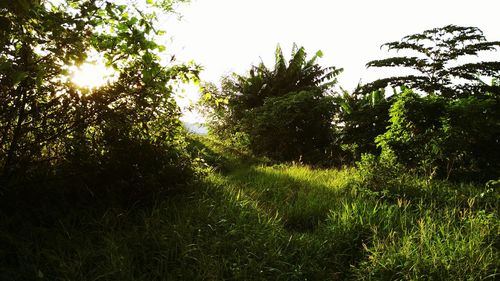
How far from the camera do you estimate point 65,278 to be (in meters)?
2.90

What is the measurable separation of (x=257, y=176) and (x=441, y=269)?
4.08 metres

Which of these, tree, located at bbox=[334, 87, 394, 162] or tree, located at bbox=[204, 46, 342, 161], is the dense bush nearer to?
tree, located at bbox=[334, 87, 394, 162]

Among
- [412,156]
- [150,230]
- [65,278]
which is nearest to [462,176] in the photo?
[412,156]

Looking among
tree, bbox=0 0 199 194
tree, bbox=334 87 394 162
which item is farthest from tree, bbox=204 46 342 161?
tree, bbox=0 0 199 194

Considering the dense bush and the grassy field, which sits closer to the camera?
the grassy field

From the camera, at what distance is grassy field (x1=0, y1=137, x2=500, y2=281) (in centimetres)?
310

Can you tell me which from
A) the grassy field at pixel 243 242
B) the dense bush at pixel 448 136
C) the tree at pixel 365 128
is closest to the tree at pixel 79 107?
the grassy field at pixel 243 242

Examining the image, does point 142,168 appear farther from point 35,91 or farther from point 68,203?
point 35,91

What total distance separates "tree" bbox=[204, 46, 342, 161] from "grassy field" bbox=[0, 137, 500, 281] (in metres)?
6.39

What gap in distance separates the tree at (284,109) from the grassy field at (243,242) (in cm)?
639

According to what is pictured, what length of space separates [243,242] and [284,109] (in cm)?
818

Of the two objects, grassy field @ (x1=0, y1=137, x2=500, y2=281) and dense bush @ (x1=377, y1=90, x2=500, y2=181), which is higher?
dense bush @ (x1=377, y1=90, x2=500, y2=181)

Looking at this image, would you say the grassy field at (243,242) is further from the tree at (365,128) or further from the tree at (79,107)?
the tree at (365,128)

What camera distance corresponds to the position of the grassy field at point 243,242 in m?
3.10
